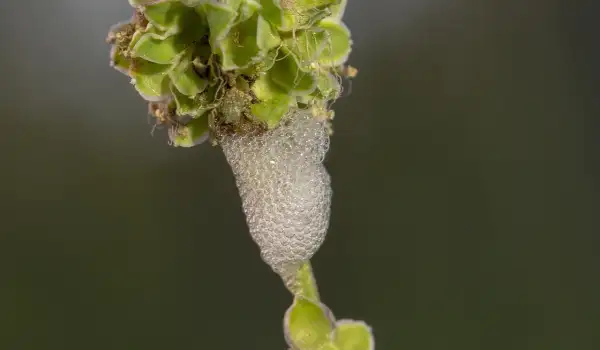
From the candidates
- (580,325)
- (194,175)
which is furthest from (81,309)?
(580,325)

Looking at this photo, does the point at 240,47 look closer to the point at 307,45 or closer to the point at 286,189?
the point at 307,45

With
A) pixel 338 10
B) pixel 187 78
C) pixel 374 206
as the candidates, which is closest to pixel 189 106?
pixel 187 78

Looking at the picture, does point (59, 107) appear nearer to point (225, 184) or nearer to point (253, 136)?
point (225, 184)

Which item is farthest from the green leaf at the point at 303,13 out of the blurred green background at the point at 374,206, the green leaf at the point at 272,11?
the blurred green background at the point at 374,206

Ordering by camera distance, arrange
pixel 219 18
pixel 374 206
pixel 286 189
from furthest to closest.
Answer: pixel 374 206
pixel 286 189
pixel 219 18

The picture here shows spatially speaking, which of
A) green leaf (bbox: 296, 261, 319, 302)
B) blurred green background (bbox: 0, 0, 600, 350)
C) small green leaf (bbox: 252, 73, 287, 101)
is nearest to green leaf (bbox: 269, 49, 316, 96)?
small green leaf (bbox: 252, 73, 287, 101)

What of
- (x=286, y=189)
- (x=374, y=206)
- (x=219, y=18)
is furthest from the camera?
(x=374, y=206)

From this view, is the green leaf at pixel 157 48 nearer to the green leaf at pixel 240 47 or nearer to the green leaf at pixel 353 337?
the green leaf at pixel 240 47

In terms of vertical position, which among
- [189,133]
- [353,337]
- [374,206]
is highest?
[189,133]
